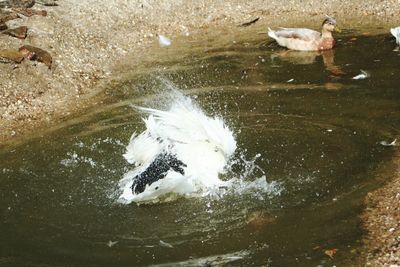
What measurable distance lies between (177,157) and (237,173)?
0.88 m

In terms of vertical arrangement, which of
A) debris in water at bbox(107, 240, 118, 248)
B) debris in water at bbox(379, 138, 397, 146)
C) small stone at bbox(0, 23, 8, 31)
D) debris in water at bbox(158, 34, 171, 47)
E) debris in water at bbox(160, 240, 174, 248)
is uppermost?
small stone at bbox(0, 23, 8, 31)

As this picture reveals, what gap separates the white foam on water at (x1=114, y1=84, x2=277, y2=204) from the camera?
7414mm

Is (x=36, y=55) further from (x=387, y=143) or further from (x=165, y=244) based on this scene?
(x=387, y=143)

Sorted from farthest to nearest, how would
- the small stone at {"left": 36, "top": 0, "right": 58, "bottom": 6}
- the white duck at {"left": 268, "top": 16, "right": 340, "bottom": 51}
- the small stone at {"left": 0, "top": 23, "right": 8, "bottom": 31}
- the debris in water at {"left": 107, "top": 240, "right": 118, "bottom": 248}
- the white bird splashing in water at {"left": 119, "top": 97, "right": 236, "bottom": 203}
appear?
1. the small stone at {"left": 36, "top": 0, "right": 58, "bottom": 6}
2. the small stone at {"left": 0, "top": 23, "right": 8, "bottom": 31}
3. the white duck at {"left": 268, "top": 16, "right": 340, "bottom": 51}
4. the white bird splashing in water at {"left": 119, "top": 97, "right": 236, "bottom": 203}
5. the debris in water at {"left": 107, "top": 240, "right": 118, "bottom": 248}

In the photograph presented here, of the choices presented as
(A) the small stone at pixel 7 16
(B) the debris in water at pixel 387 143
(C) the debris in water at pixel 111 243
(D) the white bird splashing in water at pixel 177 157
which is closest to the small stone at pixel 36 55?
(A) the small stone at pixel 7 16

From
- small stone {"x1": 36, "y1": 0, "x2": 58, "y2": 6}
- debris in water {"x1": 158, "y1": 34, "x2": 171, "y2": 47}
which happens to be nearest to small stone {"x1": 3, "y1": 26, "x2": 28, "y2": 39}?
small stone {"x1": 36, "y1": 0, "x2": 58, "y2": 6}

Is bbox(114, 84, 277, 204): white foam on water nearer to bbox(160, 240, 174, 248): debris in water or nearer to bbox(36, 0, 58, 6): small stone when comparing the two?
bbox(160, 240, 174, 248): debris in water

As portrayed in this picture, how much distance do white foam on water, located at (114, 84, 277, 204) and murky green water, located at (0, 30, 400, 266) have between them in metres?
0.17

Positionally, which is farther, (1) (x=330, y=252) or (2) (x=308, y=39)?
(2) (x=308, y=39)

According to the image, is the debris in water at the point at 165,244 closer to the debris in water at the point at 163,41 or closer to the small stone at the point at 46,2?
the debris in water at the point at 163,41

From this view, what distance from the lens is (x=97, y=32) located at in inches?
577

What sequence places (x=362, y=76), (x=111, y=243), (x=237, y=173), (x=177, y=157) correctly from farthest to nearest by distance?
(x=362, y=76)
(x=237, y=173)
(x=177, y=157)
(x=111, y=243)

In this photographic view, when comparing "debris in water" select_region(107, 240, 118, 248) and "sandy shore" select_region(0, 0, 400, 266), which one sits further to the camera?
"sandy shore" select_region(0, 0, 400, 266)

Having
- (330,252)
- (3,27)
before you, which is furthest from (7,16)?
(330,252)
